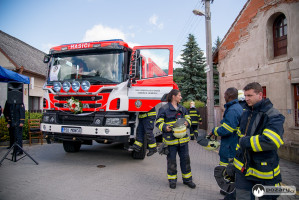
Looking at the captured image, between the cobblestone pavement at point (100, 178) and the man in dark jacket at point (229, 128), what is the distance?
0.85 m

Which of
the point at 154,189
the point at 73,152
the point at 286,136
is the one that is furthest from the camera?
the point at 286,136

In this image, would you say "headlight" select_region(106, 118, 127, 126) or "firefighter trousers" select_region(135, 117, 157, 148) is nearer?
"headlight" select_region(106, 118, 127, 126)

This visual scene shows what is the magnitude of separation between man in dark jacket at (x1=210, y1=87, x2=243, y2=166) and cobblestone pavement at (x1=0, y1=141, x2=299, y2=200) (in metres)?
0.85

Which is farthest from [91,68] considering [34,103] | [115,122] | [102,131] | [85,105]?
[34,103]

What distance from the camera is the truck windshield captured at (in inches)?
207

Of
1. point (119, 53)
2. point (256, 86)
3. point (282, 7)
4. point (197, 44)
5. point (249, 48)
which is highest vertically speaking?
point (197, 44)

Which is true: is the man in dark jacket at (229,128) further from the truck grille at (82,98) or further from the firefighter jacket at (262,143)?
the truck grille at (82,98)

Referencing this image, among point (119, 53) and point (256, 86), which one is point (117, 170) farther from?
point (256, 86)

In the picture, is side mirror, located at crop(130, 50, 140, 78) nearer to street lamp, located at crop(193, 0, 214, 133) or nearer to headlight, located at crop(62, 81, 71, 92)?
headlight, located at crop(62, 81, 71, 92)

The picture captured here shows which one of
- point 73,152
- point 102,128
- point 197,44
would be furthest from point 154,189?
point 197,44

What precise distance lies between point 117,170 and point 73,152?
2.50 metres

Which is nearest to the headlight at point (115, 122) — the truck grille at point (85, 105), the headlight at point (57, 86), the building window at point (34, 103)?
the truck grille at point (85, 105)

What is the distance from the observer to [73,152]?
6.91 metres

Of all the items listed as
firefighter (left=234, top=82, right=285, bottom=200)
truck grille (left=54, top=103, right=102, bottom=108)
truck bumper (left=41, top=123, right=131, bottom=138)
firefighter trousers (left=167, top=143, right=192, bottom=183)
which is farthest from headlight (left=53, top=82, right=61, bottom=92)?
firefighter (left=234, top=82, right=285, bottom=200)
